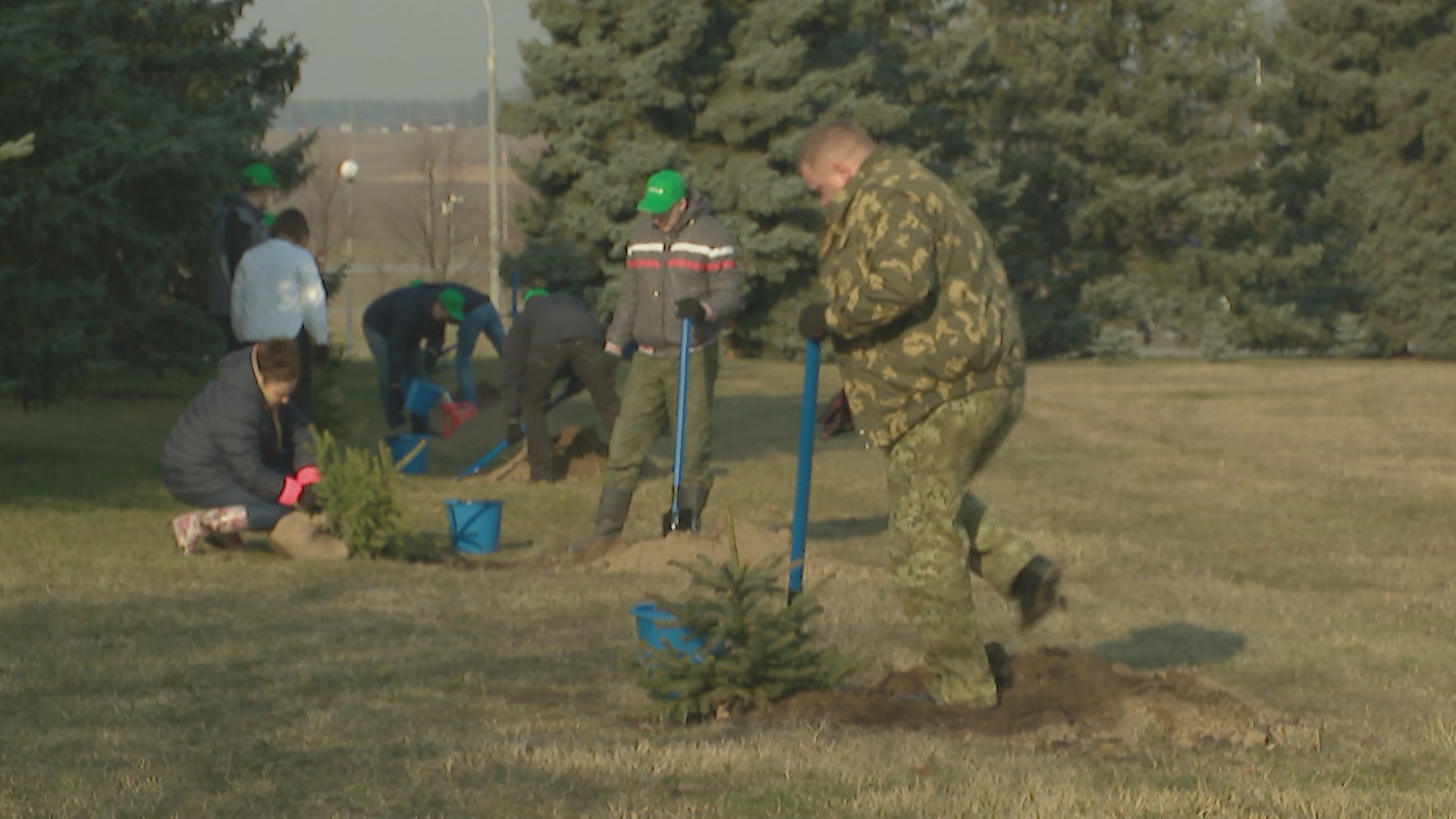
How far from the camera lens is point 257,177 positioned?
12.1m

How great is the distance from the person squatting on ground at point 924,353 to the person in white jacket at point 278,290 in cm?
633

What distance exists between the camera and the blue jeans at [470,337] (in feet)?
57.4

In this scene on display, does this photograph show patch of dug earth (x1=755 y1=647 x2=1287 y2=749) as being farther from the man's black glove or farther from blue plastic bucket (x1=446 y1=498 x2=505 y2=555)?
blue plastic bucket (x1=446 y1=498 x2=505 y2=555)

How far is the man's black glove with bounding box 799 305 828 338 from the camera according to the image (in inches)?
239

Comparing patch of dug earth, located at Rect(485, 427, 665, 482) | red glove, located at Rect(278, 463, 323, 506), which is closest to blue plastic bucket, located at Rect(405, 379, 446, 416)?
patch of dug earth, located at Rect(485, 427, 665, 482)

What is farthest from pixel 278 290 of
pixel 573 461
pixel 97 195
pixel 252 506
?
pixel 573 461

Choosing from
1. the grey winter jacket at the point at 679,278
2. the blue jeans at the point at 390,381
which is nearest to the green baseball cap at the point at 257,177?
the grey winter jacket at the point at 679,278

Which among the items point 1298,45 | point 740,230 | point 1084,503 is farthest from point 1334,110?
point 1084,503

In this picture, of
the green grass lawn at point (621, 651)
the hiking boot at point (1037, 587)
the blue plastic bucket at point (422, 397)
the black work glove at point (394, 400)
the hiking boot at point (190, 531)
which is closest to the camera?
the green grass lawn at point (621, 651)

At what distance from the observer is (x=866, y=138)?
619 centimetres

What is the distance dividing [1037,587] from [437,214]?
156 feet

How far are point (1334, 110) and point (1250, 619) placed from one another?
114ft

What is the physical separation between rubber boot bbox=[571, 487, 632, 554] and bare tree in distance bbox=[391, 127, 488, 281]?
112ft

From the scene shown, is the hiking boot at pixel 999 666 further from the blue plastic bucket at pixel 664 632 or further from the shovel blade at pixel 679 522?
the shovel blade at pixel 679 522
